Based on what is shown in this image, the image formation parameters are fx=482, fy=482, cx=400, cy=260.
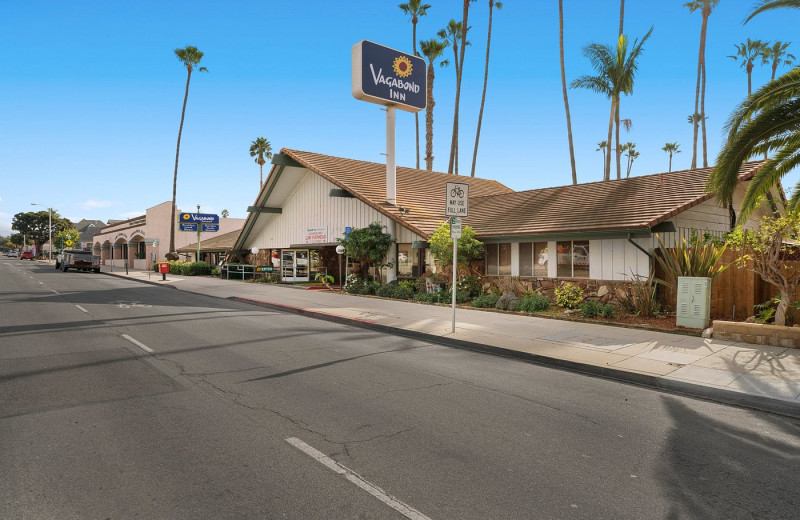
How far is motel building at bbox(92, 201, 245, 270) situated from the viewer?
4741cm

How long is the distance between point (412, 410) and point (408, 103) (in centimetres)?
1990

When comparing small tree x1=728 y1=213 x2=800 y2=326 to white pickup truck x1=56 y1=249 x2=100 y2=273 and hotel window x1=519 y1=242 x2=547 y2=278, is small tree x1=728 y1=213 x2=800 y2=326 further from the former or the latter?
white pickup truck x1=56 y1=249 x2=100 y2=273

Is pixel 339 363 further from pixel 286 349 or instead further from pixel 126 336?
pixel 126 336

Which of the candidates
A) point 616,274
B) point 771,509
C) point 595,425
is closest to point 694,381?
point 595,425

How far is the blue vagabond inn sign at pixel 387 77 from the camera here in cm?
2162

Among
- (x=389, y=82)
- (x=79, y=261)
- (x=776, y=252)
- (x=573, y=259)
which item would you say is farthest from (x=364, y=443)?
(x=79, y=261)

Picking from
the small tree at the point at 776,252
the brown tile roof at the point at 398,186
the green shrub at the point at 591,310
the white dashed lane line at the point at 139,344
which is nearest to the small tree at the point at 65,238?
the brown tile roof at the point at 398,186

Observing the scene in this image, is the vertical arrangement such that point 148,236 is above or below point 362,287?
above

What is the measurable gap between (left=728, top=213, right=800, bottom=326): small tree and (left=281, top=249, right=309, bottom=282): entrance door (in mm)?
23718

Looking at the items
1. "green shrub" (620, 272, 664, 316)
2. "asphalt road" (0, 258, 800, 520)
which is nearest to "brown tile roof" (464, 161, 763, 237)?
"green shrub" (620, 272, 664, 316)

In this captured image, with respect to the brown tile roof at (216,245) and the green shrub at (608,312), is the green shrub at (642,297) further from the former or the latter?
the brown tile roof at (216,245)

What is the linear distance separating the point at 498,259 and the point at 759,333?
9.40m

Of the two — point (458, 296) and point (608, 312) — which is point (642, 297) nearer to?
point (608, 312)

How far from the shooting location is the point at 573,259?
15789 mm
